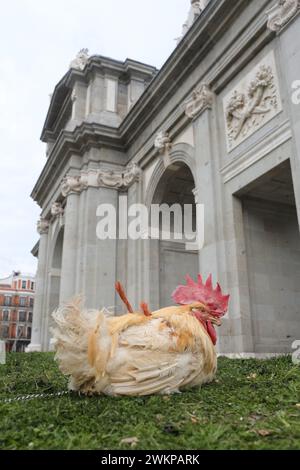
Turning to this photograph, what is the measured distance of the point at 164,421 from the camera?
8.45ft

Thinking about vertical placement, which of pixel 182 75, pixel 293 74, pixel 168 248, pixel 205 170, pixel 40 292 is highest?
pixel 182 75

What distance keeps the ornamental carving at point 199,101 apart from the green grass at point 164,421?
9.62 m

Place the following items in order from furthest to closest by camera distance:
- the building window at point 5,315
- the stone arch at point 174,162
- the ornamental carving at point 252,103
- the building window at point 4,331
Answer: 1. the building window at point 5,315
2. the building window at point 4,331
3. the stone arch at point 174,162
4. the ornamental carving at point 252,103

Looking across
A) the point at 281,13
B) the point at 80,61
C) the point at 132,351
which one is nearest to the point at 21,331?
the point at 80,61

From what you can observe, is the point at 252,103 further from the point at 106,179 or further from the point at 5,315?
the point at 5,315

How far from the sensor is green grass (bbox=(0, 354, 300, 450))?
6.97 feet

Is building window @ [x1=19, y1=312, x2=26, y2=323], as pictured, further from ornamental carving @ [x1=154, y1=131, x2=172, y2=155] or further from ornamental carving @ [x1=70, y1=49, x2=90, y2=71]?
ornamental carving @ [x1=154, y1=131, x2=172, y2=155]

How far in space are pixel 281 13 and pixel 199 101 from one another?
3.54 meters

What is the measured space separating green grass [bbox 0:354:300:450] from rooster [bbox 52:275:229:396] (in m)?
0.13

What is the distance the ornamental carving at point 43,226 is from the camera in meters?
23.9

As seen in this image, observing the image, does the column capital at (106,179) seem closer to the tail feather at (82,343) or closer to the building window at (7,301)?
the tail feather at (82,343)

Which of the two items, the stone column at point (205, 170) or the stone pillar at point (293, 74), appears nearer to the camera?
the stone pillar at point (293, 74)

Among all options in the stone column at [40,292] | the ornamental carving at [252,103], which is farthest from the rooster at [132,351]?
the stone column at [40,292]

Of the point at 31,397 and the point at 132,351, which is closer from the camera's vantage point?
the point at 132,351
